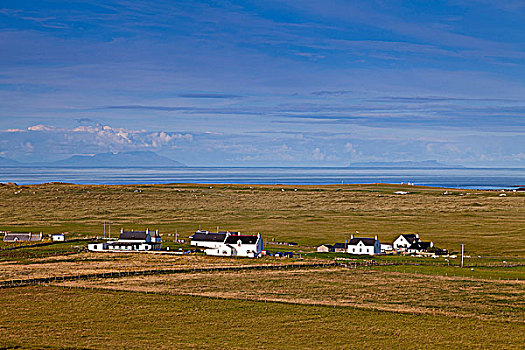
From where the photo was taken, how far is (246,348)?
37531mm

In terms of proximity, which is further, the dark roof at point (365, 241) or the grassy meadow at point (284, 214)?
the grassy meadow at point (284, 214)

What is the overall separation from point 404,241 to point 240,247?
24.1 metres

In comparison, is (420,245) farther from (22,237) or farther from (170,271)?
(22,237)

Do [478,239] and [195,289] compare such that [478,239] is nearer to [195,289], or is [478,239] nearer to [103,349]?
[195,289]

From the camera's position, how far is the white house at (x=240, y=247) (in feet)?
280

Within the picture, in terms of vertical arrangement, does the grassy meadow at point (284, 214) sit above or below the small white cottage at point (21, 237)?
above

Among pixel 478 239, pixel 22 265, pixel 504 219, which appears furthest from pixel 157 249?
pixel 504 219

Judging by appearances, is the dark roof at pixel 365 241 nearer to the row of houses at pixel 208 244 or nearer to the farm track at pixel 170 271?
the farm track at pixel 170 271

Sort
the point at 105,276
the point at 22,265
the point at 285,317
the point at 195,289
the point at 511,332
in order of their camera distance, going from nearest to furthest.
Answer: the point at 511,332
the point at 285,317
the point at 195,289
the point at 105,276
the point at 22,265

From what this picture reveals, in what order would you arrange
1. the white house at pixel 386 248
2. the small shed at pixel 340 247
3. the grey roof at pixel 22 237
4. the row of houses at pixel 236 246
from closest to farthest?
the row of houses at pixel 236 246 → the small shed at pixel 340 247 → the white house at pixel 386 248 → the grey roof at pixel 22 237

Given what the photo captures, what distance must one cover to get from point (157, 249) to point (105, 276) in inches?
1071

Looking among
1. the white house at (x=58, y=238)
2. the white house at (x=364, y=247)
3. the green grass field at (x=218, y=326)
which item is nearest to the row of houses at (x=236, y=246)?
the white house at (x=364, y=247)

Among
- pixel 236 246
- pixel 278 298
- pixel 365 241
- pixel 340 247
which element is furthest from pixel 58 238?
pixel 278 298

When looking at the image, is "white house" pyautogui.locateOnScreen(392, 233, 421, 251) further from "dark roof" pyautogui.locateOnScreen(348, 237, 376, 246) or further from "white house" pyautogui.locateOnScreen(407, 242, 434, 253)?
"dark roof" pyautogui.locateOnScreen(348, 237, 376, 246)
